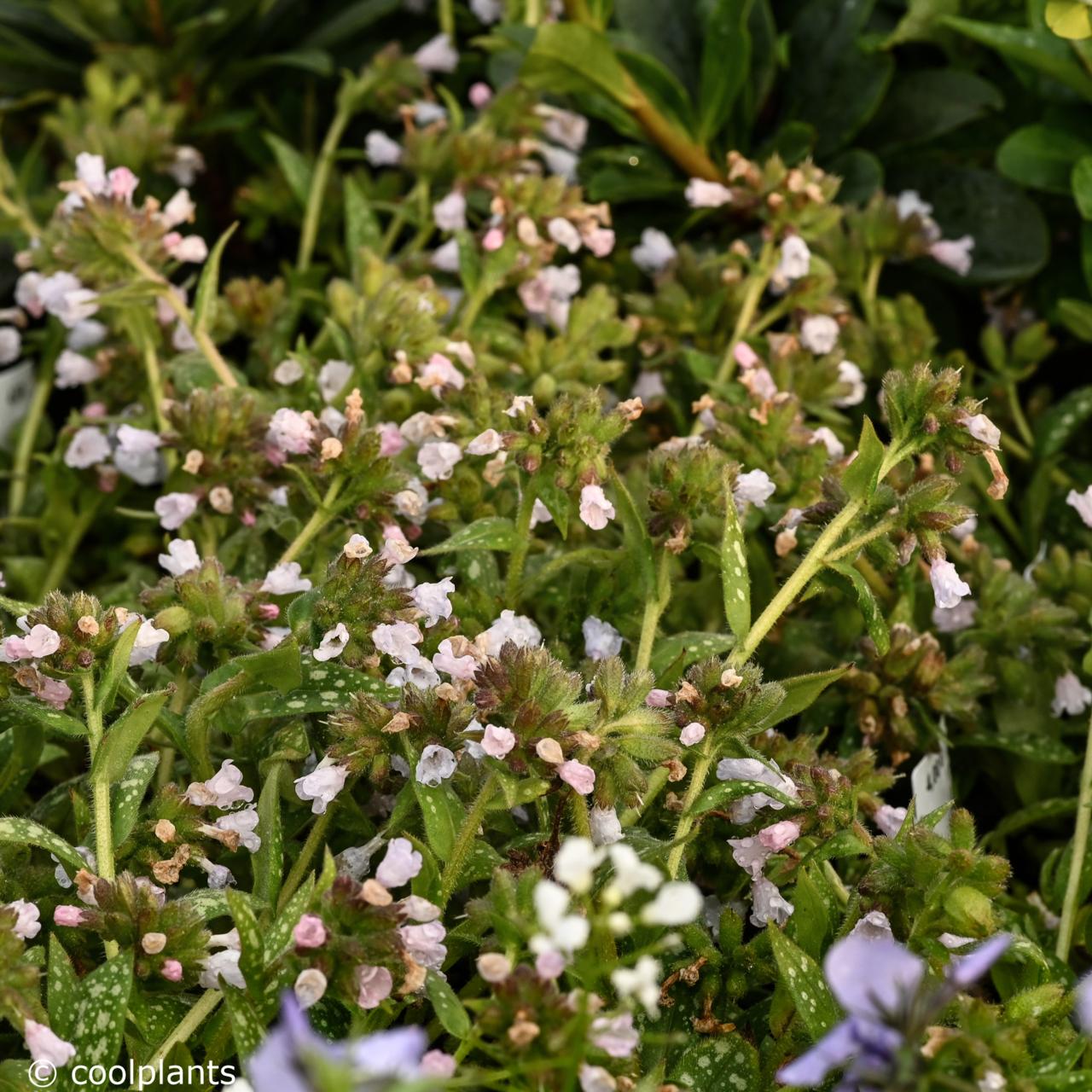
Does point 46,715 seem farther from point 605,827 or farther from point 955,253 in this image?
point 955,253

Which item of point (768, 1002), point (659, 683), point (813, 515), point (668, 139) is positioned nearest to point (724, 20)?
point (668, 139)

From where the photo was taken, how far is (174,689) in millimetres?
848

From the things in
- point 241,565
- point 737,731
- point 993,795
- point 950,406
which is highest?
point 950,406

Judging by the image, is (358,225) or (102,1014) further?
(358,225)

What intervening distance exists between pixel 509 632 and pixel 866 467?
0.23 meters

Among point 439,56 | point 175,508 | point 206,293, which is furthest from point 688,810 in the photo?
point 439,56

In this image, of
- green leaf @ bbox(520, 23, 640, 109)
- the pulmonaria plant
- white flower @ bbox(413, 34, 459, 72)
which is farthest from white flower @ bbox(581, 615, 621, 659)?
white flower @ bbox(413, 34, 459, 72)

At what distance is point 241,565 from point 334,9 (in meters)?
0.85

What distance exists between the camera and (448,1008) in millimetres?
669

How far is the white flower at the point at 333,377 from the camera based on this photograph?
3.61 feet

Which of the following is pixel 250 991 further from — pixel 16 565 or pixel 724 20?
pixel 724 20

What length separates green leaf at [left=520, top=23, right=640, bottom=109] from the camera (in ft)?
4.02

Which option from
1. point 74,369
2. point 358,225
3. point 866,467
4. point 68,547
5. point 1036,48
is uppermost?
point 1036,48

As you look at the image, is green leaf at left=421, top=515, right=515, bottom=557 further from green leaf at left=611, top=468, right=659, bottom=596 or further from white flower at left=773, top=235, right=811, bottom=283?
white flower at left=773, top=235, right=811, bottom=283
